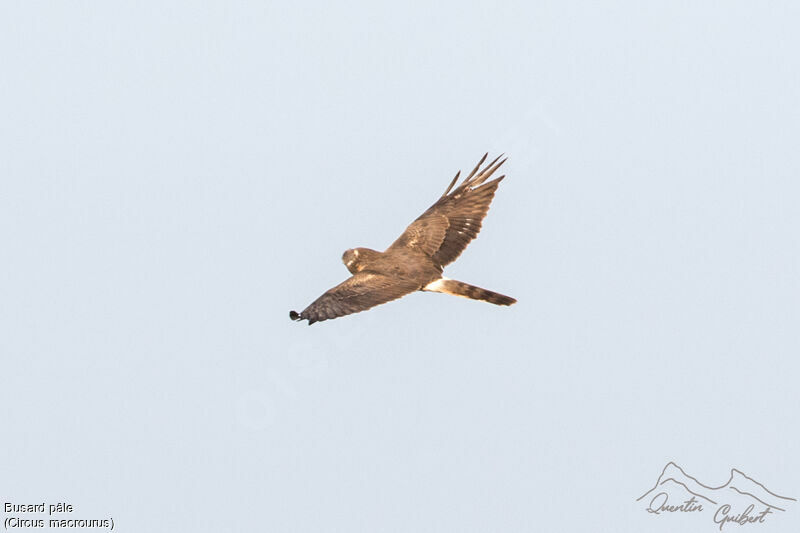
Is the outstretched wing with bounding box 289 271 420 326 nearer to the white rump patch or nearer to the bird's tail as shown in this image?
the white rump patch

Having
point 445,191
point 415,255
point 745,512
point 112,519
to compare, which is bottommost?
point 745,512

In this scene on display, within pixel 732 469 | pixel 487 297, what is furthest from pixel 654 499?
pixel 487 297

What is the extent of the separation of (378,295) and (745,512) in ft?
16.8

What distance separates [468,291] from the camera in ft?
48.2

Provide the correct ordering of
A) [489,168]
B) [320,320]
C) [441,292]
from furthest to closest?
[489,168] → [441,292] → [320,320]

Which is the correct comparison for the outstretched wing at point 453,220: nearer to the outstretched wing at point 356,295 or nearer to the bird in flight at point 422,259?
the bird in flight at point 422,259

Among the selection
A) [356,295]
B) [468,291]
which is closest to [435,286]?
[468,291]

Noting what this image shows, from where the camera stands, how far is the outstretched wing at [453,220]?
15195mm

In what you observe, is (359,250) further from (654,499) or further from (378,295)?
(654,499)

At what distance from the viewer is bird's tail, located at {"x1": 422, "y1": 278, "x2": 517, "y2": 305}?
1463 cm

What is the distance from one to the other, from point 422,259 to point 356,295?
149cm

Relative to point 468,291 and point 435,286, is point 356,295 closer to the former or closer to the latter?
point 435,286

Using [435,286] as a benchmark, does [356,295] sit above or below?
below

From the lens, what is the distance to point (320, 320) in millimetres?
13312
